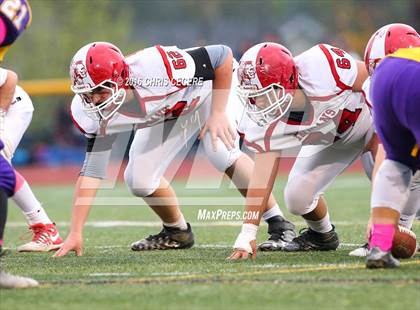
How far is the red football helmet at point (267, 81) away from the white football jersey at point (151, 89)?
0.48 metres

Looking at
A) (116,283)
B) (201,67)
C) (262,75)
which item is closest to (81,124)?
(201,67)

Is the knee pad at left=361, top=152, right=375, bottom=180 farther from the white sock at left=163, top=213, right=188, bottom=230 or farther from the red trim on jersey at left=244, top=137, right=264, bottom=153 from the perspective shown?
the white sock at left=163, top=213, right=188, bottom=230

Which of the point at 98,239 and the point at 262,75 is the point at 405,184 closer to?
the point at 262,75

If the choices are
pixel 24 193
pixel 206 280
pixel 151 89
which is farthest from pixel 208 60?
pixel 206 280

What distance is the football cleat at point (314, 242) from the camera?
518cm

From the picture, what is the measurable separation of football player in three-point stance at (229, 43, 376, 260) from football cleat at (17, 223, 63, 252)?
1.35 m

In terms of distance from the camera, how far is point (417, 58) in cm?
398

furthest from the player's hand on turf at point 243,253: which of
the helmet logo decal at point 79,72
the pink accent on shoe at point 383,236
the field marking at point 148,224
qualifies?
the field marking at point 148,224

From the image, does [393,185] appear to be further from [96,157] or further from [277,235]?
[96,157]

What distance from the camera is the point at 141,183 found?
5312 mm

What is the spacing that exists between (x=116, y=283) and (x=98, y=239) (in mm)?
2413

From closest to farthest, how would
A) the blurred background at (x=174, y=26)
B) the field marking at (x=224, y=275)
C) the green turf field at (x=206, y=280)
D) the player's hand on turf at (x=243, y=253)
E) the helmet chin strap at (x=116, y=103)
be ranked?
the green turf field at (x=206, y=280) < the field marking at (x=224, y=275) < the player's hand on turf at (x=243, y=253) < the helmet chin strap at (x=116, y=103) < the blurred background at (x=174, y=26)

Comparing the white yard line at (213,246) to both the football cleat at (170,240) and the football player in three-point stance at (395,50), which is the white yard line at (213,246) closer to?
the football cleat at (170,240)

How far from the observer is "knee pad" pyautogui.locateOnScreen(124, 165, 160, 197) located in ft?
17.4
